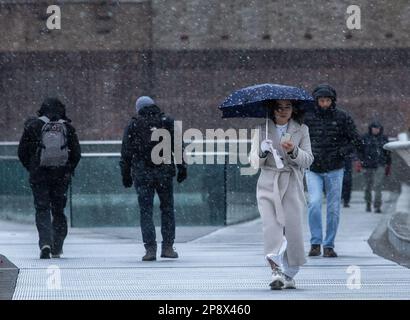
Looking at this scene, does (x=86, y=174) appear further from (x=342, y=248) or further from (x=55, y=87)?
(x=55, y=87)

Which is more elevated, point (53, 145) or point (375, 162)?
point (53, 145)

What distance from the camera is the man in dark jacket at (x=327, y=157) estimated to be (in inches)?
568

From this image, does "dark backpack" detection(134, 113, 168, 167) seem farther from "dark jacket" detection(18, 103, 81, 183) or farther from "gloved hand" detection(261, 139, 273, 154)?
"gloved hand" detection(261, 139, 273, 154)

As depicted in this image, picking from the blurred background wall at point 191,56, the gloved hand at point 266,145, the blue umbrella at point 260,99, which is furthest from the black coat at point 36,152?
the blurred background wall at point 191,56

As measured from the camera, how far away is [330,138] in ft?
47.7

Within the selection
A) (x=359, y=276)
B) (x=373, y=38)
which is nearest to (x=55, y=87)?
(x=373, y=38)

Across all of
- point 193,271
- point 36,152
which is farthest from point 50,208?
point 193,271

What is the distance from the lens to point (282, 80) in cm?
4322

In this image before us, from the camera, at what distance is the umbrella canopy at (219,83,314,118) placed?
10.9 metres

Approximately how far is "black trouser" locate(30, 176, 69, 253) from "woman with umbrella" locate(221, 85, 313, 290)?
149 inches

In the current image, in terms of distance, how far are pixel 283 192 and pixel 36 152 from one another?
13.6 ft

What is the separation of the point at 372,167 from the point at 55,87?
1999 centimetres

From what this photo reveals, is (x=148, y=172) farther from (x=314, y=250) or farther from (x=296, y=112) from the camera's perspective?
(x=296, y=112)

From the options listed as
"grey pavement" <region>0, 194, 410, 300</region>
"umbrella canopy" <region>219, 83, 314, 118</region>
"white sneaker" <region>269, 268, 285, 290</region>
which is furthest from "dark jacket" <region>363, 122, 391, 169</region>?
"white sneaker" <region>269, 268, 285, 290</region>
